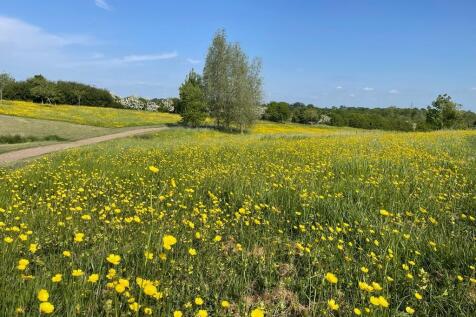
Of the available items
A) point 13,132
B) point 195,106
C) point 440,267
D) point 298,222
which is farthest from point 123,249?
point 195,106

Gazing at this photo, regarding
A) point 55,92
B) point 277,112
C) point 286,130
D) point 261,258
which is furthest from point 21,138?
point 277,112

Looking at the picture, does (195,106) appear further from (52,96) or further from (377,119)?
(377,119)

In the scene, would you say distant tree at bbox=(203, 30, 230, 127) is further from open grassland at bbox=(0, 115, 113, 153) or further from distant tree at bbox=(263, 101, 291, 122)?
distant tree at bbox=(263, 101, 291, 122)

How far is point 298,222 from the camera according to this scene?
191 inches

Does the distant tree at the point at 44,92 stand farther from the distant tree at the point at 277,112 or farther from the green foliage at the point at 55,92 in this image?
the distant tree at the point at 277,112

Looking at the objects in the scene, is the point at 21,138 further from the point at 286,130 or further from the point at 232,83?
the point at 286,130

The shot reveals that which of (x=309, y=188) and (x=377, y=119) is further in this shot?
(x=377, y=119)

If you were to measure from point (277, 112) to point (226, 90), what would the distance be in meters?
57.5

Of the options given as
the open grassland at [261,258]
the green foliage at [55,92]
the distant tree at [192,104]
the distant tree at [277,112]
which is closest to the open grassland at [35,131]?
the distant tree at [192,104]

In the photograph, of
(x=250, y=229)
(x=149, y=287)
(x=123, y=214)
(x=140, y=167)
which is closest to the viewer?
(x=149, y=287)

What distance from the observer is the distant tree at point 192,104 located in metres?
45.1

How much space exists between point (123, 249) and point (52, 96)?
8373cm

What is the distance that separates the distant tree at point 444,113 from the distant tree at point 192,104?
3805 cm

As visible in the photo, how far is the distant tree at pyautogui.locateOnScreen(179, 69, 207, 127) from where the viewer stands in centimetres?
4506
